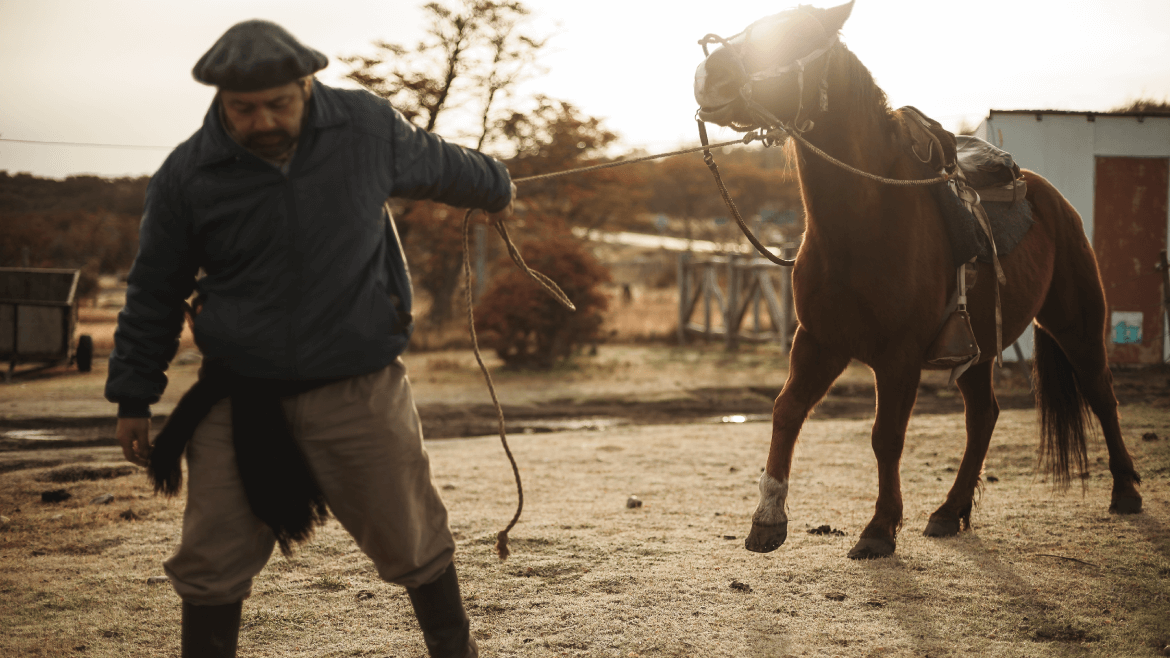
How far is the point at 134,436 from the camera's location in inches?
85.5

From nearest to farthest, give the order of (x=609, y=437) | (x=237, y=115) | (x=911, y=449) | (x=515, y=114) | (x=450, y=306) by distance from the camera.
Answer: (x=237, y=115), (x=911, y=449), (x=609, y=437), (x=515, y=114), (x=450, y=306)

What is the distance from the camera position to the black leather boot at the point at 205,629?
7.18 ft

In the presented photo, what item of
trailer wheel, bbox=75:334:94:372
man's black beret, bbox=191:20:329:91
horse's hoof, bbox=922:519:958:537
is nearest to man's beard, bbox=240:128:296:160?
man's black beret, bbox=191:20:329:91

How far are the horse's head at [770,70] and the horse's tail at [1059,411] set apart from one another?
257 cm

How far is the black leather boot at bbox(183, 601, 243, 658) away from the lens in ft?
7.18

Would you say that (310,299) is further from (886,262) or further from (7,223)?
(7,223)

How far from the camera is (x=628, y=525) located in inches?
176

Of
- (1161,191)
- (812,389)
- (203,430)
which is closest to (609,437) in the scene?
(812,389)

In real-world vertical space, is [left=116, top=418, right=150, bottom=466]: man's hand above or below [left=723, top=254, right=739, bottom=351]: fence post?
below

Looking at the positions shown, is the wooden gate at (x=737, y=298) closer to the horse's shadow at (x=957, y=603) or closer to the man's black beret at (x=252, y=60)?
the horse's shadow at (x=957, y=603)

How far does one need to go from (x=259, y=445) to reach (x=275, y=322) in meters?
0.32

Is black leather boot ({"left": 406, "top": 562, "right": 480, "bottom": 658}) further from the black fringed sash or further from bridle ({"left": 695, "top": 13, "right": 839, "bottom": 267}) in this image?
bridle ({"left": 695, "top": 13, "right": 839, "bottom": 267})

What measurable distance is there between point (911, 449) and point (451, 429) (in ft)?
14.0

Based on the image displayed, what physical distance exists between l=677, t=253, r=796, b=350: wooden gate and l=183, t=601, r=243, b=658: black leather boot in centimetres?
1162
